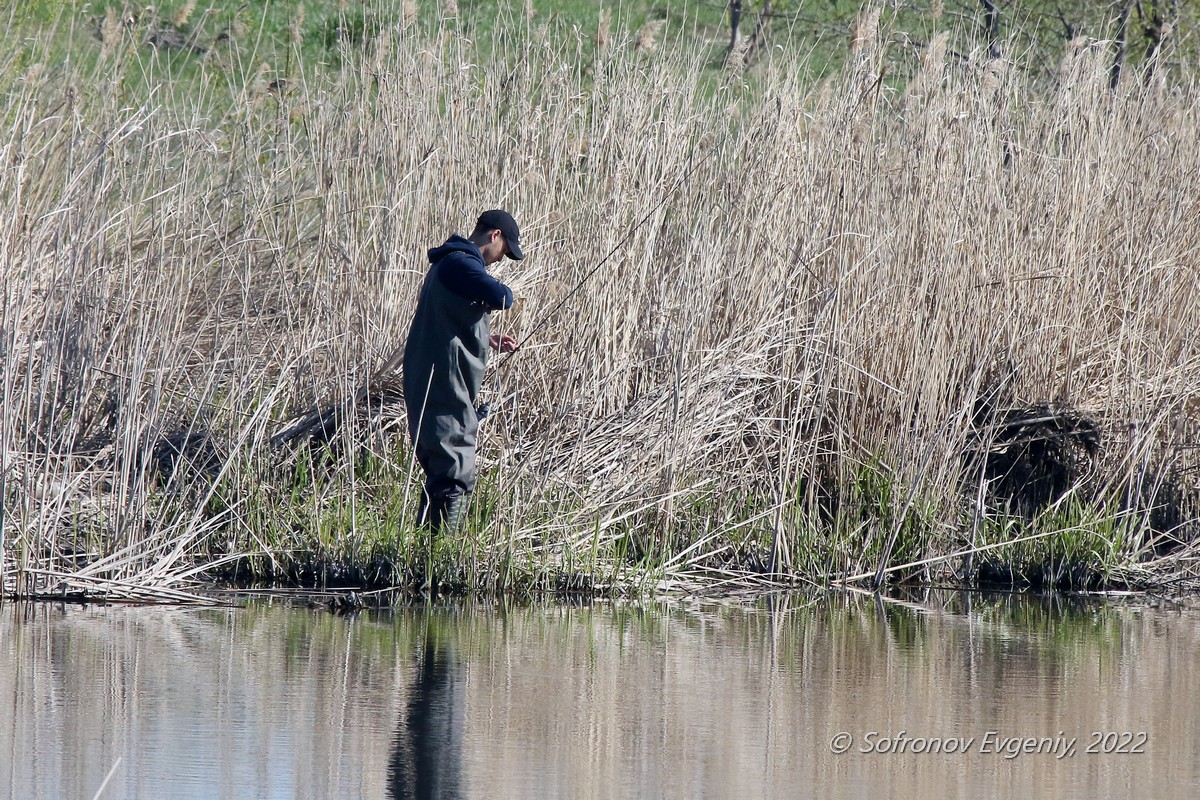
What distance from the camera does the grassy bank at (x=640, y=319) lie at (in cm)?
662

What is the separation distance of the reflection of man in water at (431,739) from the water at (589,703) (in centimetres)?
1

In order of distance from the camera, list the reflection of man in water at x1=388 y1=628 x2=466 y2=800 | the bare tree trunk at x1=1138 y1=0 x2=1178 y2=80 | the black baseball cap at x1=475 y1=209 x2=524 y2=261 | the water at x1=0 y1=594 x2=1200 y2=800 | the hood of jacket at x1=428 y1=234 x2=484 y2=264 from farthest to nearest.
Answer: the bare tree trunk at x1=1138 y1=0 x2=1178 y2=80 → the black baseball cap at x1=475 y1=209 x2=524 y2=261 → the hood of jacket at x1=428 y1=234 x2=484 y2=264 → the water at x1=0 y1=594 x2=1200 y2=800 → the reflection of man in water at x1=388 y1=628 x2=466 y2=800

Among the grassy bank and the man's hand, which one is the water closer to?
the grassy bank

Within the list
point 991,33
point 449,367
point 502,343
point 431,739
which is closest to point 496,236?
point 502,343

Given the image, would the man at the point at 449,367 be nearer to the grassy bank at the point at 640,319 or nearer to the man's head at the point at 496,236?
the man's head at the point at 496,236

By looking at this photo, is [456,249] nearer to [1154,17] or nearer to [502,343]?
[502,343]

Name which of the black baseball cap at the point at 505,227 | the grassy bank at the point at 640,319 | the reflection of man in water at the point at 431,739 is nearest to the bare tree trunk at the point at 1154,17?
the grassy bank at the point at 640,319

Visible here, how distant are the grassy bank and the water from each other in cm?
66

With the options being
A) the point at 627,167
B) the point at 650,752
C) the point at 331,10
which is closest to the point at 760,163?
the point at 627,167

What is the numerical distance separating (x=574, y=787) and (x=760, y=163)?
14.1 feet

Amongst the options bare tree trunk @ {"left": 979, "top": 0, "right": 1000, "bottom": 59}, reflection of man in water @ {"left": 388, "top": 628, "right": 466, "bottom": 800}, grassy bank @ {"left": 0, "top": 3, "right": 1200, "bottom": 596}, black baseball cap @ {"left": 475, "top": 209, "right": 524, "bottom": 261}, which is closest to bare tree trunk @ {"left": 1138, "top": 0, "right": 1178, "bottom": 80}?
bare tree trunk @ {"left": 979, "top": 0, "right": 1000, "bottom": 59}

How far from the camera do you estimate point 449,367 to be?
6.33 metres

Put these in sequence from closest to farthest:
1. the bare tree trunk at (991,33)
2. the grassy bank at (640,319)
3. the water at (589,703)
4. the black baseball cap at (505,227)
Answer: the water at (589,703) < the black baseball cap at (505,227) < the grassy bank at (640,319) < the bare tree trunk at (991,33)

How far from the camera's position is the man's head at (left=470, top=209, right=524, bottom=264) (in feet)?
21.1
